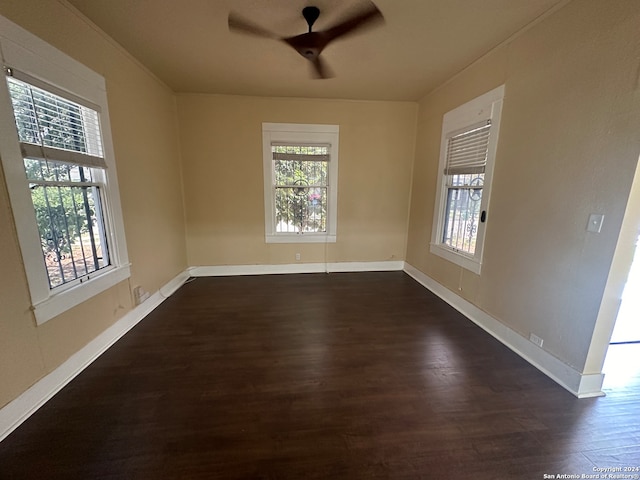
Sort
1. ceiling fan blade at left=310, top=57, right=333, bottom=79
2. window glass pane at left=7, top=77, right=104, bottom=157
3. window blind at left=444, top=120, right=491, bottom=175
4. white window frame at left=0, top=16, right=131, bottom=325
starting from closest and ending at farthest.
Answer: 1. white window frame at left=0, top=16, right=131, bottom=325
2. window glass pane at left=7, top=77, right=104, bottom=157
3. ceiling fan blade at left=310, top=57, right=333, bottom=79
4. window blind at left=444, top=120, right=491, bottom=175

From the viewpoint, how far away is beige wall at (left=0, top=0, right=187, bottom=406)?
5.09ft

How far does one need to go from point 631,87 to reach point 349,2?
1797mm

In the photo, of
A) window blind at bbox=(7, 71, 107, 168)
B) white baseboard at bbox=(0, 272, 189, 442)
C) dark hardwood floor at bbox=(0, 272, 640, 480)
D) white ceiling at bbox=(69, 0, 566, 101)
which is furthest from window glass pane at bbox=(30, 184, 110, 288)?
white ceiling at bbox=(69, 0, 566, 101)

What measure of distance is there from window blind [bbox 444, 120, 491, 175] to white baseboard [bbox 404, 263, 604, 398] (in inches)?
58.0

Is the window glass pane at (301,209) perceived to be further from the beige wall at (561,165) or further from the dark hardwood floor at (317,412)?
the beige wall at (561,165)

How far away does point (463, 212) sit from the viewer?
3.11 m

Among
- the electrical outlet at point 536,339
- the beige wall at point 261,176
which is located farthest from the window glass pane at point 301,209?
the electrical outlet at point 536,339

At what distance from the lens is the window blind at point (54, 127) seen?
1627 mm

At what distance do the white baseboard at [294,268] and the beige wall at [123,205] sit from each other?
0.38 m

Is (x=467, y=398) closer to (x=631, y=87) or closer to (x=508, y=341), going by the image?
(x=508, y=341)

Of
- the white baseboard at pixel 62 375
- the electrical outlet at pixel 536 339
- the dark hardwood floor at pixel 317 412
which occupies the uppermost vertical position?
the electrical outlet at pixel 536 339

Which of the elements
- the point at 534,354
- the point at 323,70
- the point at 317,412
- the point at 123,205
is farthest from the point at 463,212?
the point at 123,205

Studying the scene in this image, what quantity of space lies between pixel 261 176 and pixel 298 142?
751 mm

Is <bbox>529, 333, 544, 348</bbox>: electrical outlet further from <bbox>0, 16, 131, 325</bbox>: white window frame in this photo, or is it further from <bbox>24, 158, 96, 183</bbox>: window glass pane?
<bbox>24, 158, 96, 183</bbox>: window glass pane
